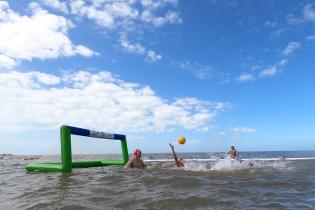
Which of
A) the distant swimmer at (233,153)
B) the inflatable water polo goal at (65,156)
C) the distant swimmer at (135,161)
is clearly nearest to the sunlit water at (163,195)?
the inflatable water polo goal at (65,156)

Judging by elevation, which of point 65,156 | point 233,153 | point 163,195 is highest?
point 65,156

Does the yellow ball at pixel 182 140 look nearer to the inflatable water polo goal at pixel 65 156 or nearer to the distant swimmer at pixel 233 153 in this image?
the inflatable water polo goal at pixel 65 156

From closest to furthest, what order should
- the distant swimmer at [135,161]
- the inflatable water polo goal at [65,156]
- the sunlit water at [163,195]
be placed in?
the sunlit water at [163,195], the inflatable water polo goal at [65,156], the distant swimmer at [135,161]

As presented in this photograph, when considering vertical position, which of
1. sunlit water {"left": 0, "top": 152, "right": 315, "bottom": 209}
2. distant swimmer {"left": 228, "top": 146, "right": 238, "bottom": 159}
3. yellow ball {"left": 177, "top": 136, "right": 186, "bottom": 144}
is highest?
yellow ball {"left": 177, "top": 136, "right": 186, "bottom": 144}

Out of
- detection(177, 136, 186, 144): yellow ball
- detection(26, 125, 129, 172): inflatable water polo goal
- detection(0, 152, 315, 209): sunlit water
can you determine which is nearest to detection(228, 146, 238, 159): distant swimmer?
detection(177, 136, 186, 144): yellow ball

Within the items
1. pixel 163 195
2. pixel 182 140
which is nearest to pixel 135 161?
pixel 182 140

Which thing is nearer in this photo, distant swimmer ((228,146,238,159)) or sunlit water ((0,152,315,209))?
sunlit water ((0,152,315,209))

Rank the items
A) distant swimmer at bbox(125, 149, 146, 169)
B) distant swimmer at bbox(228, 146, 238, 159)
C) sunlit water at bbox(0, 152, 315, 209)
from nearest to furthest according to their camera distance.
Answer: sunlit water at bbox(0, 152, 315, 209) → distant swimmer at bbox(125, 149, 146, 169) → distant swimmer at bbox(228, 146, 238, 159)

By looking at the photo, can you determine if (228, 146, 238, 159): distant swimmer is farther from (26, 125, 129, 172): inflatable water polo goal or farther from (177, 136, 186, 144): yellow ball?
(26, 125, 129, 172): inflatable water polo goal

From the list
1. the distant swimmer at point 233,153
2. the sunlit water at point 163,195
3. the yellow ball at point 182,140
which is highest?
the yellow ball at point 182,140

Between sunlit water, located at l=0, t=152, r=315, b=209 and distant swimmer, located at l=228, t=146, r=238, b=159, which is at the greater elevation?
distant swimmer, located at l=228, t=146, r=238, b=159

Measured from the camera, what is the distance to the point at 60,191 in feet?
28.3

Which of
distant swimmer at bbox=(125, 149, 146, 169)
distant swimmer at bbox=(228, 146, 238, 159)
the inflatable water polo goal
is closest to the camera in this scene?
the inflatable water polo goal

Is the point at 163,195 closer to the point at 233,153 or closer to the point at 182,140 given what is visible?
the point at 182,140
